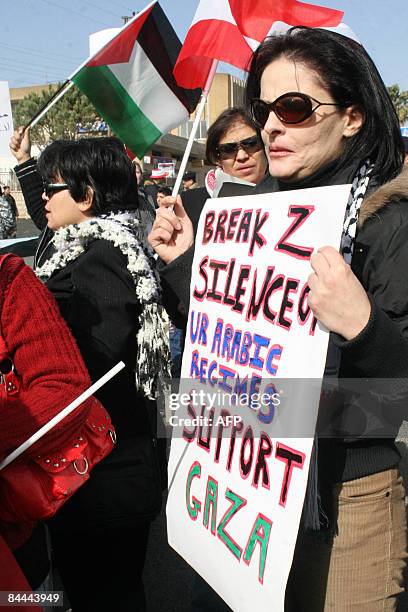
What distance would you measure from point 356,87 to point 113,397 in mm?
1200

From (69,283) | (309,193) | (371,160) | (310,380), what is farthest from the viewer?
(69,283)

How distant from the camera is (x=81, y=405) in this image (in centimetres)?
146

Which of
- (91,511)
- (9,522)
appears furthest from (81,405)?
(91,511)

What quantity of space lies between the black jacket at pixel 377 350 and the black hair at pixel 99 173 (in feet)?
3.37

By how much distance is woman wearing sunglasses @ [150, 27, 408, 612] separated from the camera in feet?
4.58

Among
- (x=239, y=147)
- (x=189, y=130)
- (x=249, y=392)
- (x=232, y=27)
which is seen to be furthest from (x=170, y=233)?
(x=189, y=130)

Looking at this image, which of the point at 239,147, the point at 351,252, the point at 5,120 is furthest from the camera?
the point at 5,120

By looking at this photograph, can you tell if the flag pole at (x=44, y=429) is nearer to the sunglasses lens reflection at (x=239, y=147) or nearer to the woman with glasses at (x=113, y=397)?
the woman with glasses at (x=113, y=397)

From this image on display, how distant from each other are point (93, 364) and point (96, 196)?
2.43ft

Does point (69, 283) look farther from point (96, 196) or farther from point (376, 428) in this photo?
point (376, 428)

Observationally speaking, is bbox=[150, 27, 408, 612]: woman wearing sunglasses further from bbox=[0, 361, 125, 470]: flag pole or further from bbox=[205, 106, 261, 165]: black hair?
bbox=[205, 106, 261, 165]: black hair

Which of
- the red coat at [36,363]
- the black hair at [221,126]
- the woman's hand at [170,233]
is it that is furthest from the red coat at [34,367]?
the black hair at [221,126]

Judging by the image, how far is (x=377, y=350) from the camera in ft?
4.15

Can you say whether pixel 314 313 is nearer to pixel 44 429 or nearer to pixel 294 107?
pixel 294 107
